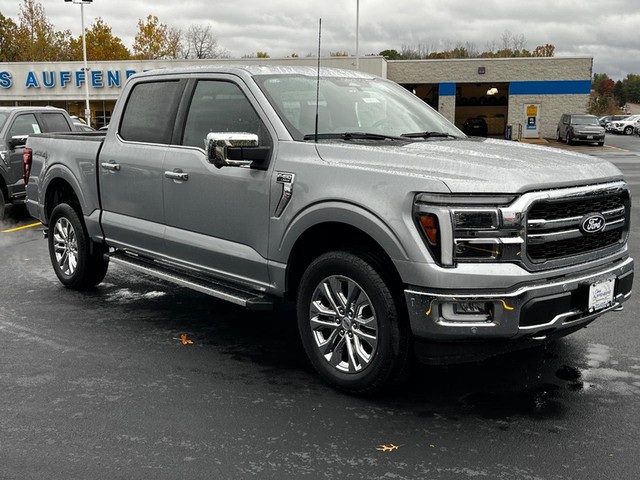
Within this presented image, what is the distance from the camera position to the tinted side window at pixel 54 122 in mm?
12609

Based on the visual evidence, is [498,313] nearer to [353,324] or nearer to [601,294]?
[601,294]

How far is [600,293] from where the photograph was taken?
430 cm

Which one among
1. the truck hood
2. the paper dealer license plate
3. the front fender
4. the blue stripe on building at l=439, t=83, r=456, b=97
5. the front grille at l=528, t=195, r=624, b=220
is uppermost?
the blue stripe on building at l=439, t=83, r=456, b=97

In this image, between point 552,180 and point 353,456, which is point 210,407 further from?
point 552,180

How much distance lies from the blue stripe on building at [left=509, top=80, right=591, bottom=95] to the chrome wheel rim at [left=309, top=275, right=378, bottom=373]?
44.6m

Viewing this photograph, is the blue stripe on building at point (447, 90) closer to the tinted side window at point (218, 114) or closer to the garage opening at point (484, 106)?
the garage opening at point (484, 106)

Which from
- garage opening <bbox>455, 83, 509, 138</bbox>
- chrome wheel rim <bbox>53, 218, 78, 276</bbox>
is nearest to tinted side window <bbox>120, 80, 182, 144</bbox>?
chrome wheel rim <bbox>53, 218, 78, 276</bbox>

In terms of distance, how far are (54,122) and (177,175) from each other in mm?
8151

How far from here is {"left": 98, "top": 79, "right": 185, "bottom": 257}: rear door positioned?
19.3ft

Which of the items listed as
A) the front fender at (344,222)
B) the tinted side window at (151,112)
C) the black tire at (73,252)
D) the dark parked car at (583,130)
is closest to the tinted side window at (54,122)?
the black tire at (73,252)

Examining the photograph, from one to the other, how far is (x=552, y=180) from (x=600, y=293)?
77 centimetres

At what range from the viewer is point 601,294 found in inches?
170

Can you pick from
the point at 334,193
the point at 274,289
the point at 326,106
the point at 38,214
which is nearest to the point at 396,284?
the point at 334,193

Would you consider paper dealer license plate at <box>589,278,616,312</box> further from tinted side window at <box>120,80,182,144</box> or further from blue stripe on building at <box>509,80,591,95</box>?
blue stripe on building at <box>509,80,591,95</box>
